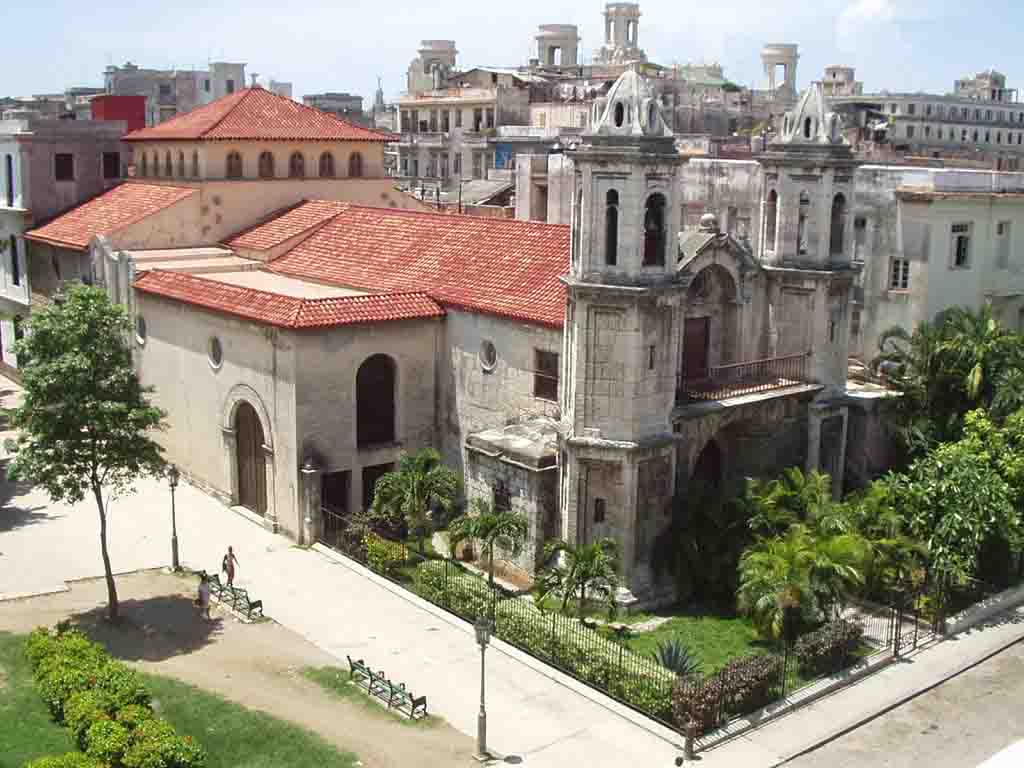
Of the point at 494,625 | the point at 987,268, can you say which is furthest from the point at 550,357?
the point at 987,268

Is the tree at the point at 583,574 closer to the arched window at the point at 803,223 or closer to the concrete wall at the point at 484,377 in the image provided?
the concrete wall at the point at 484,377

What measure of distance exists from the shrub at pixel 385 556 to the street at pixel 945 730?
11.9m

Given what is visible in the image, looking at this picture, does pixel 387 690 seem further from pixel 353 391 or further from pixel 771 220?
pixel 771 220

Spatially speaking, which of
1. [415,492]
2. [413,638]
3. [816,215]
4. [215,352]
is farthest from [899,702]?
[215,352]

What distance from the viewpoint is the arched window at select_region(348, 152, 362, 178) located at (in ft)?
163

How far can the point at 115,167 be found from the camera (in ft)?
173

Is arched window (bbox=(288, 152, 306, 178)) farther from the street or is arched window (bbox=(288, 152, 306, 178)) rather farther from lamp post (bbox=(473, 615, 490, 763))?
the street

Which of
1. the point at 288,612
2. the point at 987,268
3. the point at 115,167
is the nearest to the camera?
the point at 288,612

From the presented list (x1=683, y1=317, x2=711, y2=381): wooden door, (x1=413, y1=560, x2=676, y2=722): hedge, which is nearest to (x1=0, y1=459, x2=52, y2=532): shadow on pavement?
(x1=413, y1=560, x2=676, y2=722): hedge

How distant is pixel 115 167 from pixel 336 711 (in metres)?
35.8

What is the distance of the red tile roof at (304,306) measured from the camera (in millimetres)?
33219

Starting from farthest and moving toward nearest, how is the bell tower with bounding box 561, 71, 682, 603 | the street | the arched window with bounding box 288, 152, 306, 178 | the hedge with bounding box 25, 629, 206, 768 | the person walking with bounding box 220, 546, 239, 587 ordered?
1. the arched window with bounding box 288, 152, 306, 178
2. the person walking with bounding box 220, 546, 239, 587
3. the bell tower with bounding box 561, 71, 682, 603
4. the street
5. the hedge with bounding box 25, 629, 206, 768

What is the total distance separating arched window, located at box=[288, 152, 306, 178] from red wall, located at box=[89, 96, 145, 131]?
16.7 metres

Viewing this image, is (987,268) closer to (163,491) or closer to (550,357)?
(550,357)
